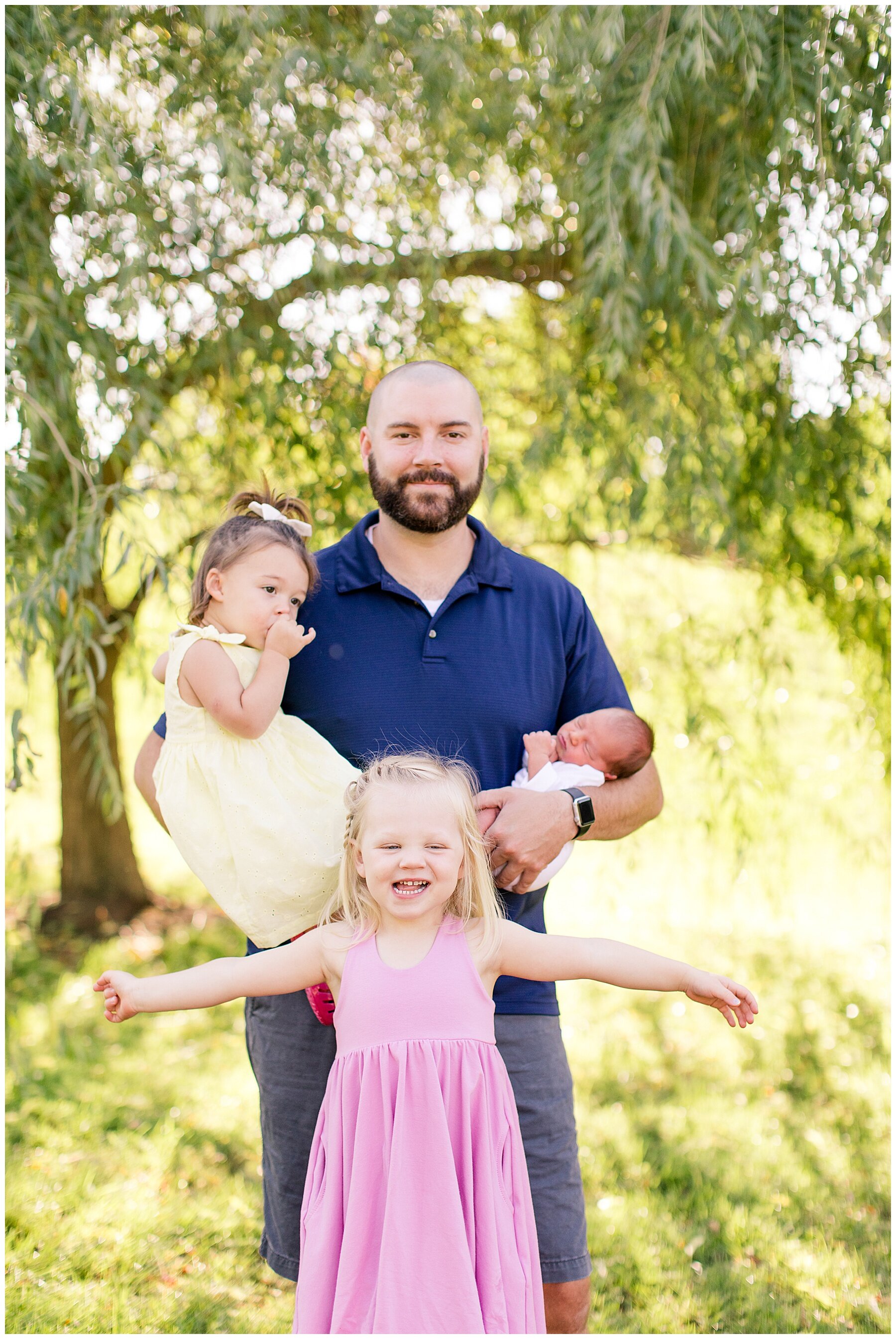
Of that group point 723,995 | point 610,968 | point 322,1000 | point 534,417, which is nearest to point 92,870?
point 534,417

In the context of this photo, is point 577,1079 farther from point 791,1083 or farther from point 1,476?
point 1,476

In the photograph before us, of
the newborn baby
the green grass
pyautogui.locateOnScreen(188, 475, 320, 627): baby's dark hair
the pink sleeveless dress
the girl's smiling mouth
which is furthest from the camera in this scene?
the green grass

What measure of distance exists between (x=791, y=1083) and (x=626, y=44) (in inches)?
160

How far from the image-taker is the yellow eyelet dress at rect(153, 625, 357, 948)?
181 centimetres

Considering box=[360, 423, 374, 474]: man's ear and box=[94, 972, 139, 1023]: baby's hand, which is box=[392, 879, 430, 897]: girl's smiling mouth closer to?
box=[94, 972, 139, 1023]: baby's hand

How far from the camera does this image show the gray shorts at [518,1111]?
6.61 feet

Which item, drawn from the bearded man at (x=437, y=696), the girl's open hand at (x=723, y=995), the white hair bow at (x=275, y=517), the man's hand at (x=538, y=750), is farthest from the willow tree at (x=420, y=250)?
the girl's open hand at (x=723, y=995)

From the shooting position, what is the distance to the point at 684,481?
3396mm

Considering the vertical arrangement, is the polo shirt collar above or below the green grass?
above

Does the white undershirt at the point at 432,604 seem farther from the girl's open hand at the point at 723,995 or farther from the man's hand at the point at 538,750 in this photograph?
the girl's open hand at the point at 723,995

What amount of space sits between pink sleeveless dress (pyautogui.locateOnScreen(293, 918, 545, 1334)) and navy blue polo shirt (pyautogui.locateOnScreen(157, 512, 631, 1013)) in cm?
37

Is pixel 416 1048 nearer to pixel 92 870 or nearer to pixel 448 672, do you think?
pixel 448 672

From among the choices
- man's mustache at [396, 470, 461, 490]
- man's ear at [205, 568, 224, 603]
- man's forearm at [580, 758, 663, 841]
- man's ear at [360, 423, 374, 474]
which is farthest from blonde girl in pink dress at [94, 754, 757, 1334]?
man's ear at [360, 423, 374, 474]

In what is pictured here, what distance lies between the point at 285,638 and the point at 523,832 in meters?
0.58
